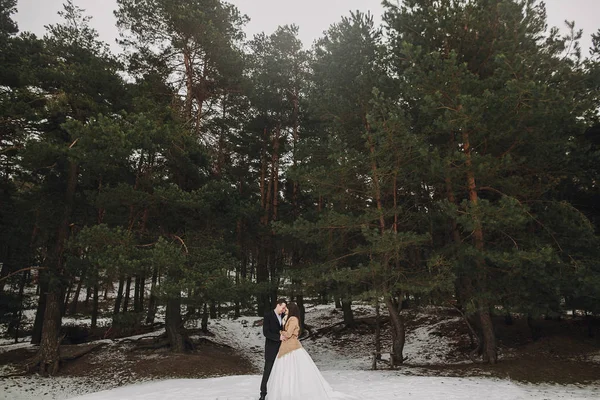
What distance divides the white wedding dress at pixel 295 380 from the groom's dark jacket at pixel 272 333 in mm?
160

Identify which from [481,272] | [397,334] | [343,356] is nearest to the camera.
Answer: [481,272]

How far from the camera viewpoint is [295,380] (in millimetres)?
6430

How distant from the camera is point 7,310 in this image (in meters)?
16.2

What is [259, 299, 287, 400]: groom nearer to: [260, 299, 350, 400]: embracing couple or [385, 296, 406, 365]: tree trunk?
[260, 299, 350, 400]: embracing couple

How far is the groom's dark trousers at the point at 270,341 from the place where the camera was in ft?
21.9

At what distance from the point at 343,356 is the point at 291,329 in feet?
38.3

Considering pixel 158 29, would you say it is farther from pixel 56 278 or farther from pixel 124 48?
pixel 56 278

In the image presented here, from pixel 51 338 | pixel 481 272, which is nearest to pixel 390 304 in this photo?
pixel 481 272

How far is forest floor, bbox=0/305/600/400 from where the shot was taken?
425 inches

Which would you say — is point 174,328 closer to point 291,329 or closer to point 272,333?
point 272,333

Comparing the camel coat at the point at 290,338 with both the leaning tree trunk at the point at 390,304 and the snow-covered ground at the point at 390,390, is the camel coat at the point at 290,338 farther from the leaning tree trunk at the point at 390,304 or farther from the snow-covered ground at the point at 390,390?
the leaning tree trunk at the point at 390,304

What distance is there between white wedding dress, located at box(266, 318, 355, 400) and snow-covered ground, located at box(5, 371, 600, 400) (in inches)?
41.6

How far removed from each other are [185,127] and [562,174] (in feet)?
44.8

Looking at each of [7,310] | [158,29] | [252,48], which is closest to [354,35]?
[158,29]
